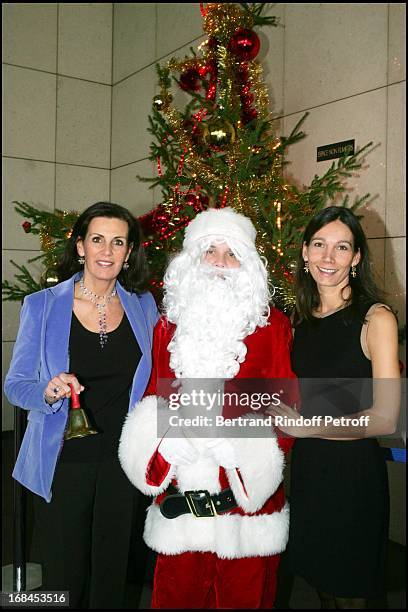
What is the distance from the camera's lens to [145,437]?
7.89 feet

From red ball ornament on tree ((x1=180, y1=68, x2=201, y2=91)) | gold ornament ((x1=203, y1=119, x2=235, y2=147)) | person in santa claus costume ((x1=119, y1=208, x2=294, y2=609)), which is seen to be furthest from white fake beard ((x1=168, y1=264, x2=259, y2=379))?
red ball ornament on tree ((x1=180, y1=68, x2=201, y2=91))

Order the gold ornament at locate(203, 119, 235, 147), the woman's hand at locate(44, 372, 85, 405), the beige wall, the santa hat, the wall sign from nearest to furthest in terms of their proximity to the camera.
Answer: the woman's hand at locate(44, 372, 85, 405)
the santa hat
the gold ornament at locate(203, 119, 235, 147)
the wall sign
the beige wall

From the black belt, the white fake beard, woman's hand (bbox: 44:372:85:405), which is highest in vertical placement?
the white fake beard

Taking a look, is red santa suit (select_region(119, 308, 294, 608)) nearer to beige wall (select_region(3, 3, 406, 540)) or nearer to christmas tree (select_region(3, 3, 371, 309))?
christmas tree (select_region(3, 3, 371, 309))

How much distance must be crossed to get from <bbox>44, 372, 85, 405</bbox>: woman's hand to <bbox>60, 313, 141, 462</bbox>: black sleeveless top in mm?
183

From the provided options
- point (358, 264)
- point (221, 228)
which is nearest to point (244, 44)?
point (221, 228)

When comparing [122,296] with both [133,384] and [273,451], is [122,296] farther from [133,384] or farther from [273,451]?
[273,451]

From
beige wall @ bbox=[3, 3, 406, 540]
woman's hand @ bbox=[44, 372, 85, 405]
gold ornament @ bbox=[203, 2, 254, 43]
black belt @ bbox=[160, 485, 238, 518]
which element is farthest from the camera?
beige wall @ bbox=[3, 3, 406, 540]

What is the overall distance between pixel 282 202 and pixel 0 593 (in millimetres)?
2847

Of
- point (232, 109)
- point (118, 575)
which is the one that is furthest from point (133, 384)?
point (232, 109)

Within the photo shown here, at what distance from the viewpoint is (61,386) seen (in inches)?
89.7

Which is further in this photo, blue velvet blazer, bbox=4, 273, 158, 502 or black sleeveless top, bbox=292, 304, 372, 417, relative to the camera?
blue velvet blazer, bbox=4, 273, 158, 502

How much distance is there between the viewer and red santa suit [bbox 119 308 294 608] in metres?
2.31

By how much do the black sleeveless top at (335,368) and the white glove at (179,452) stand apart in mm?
511
